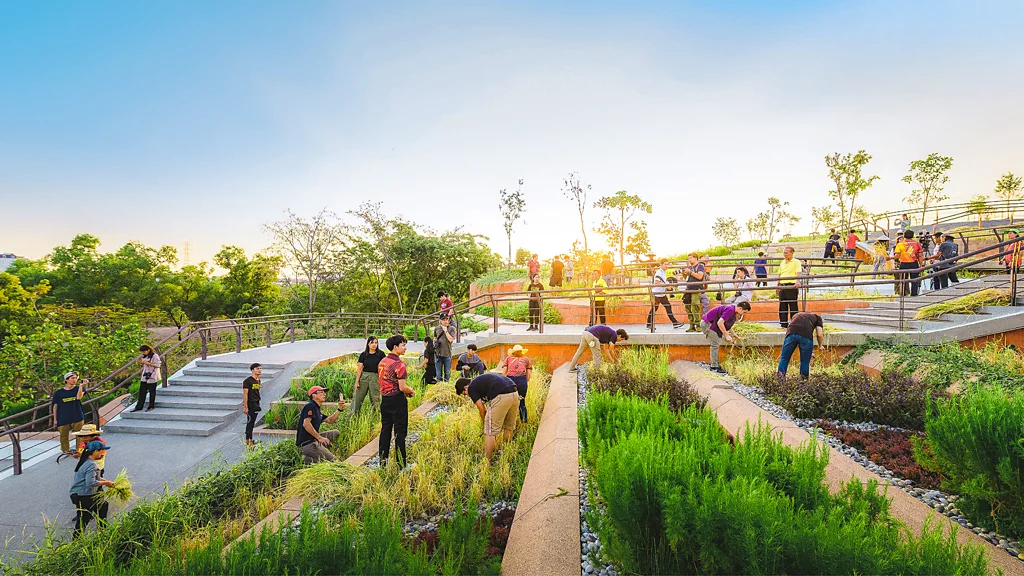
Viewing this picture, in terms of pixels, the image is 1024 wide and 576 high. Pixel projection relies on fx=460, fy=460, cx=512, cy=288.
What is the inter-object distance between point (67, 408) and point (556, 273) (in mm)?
14096

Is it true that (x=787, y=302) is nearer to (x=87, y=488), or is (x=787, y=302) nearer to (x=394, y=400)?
(x=394, y=400)

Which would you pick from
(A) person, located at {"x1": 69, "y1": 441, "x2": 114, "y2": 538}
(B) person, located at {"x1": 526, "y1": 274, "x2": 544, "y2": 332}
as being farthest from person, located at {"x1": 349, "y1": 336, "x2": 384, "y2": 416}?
(B) person, located at {"x1": 526, "y1": 274, "x2": 544, "y2": 332}

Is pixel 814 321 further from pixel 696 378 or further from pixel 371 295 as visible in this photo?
pixel 371 295

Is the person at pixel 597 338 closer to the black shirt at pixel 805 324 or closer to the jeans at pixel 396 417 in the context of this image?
the black shirt at pixel 805 324

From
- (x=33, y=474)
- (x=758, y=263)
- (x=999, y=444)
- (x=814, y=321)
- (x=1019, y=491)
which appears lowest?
(x=33, y=474)

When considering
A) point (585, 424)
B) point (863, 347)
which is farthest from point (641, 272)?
point (585, 424)

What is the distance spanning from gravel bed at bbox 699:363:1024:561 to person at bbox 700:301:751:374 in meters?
1.49

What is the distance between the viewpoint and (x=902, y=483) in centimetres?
414

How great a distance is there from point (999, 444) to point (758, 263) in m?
10.8

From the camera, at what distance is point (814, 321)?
7.21m

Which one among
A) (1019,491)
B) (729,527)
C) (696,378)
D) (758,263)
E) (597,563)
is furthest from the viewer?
(758,263)

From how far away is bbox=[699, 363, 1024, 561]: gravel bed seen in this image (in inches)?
127

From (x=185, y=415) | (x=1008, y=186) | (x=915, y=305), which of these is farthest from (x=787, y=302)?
(x=1008, y=186)

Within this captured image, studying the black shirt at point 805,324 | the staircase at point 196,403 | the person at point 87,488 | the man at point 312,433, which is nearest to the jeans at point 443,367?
the man at point 312,433
